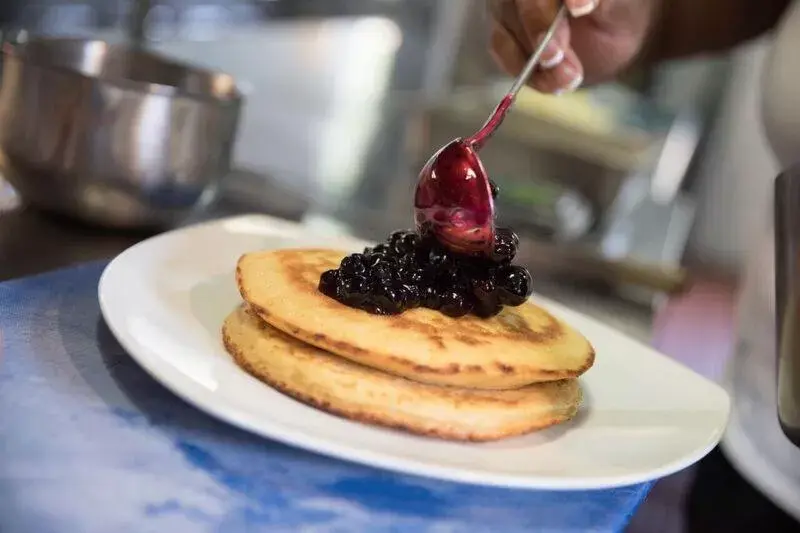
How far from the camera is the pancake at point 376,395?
0.69 meters

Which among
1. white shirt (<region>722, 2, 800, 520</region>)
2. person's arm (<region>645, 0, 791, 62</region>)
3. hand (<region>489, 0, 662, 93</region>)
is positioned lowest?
white shirt (<region>722, 2, 800, 520</region>)

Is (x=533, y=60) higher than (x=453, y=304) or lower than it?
higher

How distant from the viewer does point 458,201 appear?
30.9 inches

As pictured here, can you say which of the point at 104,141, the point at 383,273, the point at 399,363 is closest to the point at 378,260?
the point at 383,273

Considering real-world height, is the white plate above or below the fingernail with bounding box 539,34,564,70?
below

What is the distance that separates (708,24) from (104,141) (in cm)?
114

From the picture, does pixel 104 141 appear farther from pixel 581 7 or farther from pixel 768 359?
pixel 768 359

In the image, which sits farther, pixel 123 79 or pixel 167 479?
pixel 123 79

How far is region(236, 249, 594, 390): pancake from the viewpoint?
70 centimetres

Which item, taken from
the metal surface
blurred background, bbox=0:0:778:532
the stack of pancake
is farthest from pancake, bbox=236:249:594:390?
blurred background, bbox=0:0:778:532

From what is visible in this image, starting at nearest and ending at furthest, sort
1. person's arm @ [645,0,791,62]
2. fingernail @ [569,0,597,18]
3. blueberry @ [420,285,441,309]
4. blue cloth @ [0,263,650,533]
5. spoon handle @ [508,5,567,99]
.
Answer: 1. blue cloth @ [0,263,650,533]
2. blueberry @ [420,285,441,309]
3. spoon handle @ [508,5,567,99]
4. fingernail @ [569,0,597,18]
5. person's arm @ [645,0,791,62]

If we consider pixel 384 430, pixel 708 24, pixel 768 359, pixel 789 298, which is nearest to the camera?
pixel 384 430

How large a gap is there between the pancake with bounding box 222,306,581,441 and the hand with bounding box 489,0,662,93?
21.1 inches

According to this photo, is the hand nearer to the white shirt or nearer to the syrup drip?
the white shirt
